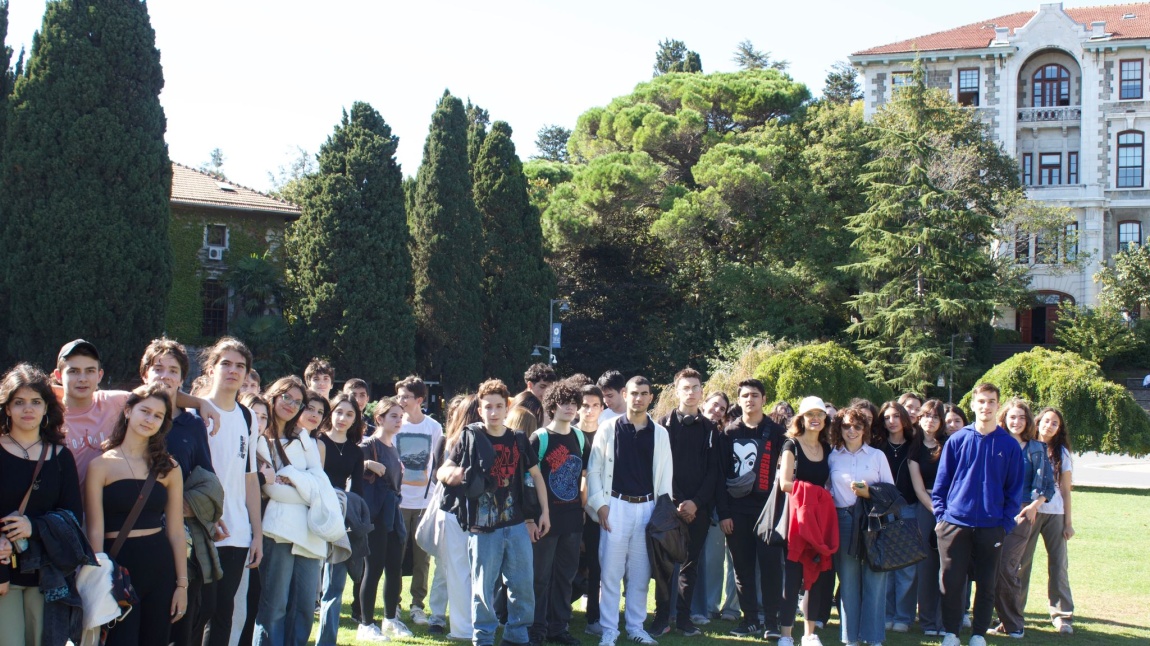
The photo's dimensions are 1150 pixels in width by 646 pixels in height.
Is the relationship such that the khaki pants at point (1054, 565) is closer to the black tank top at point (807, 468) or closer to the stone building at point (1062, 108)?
the black tank top at point (807, 468)

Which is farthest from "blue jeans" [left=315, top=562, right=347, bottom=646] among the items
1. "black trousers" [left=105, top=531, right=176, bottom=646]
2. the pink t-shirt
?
the pink t-shirt

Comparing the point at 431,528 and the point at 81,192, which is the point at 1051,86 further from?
the point at 431,528

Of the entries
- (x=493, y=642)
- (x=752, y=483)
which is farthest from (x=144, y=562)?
(x=752, y=483)

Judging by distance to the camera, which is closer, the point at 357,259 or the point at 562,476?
the point at 562,476

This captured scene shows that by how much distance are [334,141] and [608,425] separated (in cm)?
2900

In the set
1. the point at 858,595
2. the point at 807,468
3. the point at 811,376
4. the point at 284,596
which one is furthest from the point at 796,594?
the point at 811,376

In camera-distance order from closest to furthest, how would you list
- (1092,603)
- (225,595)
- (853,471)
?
(225,595), (853,471), (1092,603)

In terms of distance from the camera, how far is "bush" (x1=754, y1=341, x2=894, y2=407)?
25.8 meters

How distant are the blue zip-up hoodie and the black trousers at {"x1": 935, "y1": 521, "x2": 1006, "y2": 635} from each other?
0.26 feet

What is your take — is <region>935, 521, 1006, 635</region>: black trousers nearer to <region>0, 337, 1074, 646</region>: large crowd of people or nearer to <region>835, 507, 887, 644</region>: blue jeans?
<region>0, 337, 1074, 646</region>: large crowd of people

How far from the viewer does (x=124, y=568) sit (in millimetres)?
5402

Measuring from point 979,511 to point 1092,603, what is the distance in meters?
2.78

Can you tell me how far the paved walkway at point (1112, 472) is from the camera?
83.0 feet

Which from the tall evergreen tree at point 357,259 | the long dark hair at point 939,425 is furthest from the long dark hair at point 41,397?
the tall evergreen tree at point 357,259
